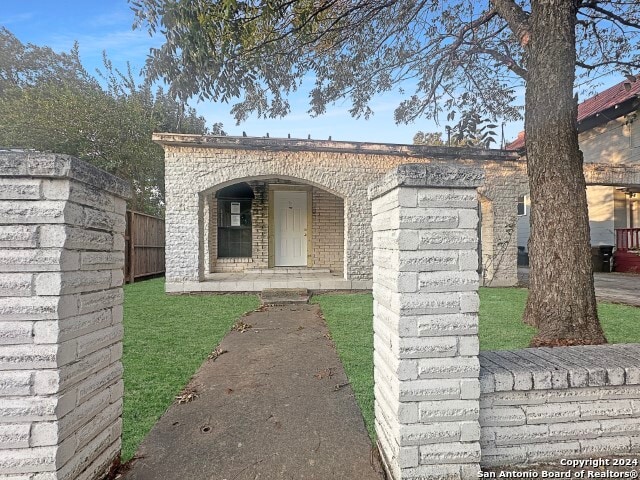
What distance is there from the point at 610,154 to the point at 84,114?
19.0 meters

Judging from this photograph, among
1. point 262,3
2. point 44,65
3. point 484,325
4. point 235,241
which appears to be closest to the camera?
point 262,3

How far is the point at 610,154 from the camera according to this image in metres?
11.5

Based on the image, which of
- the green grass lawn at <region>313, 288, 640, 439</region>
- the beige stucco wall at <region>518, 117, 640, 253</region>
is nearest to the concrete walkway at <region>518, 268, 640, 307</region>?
the green grass lawn at <region>313, 288, 640, 439</region>

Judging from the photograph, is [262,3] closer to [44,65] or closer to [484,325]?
[484,325]

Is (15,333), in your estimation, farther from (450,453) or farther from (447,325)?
(450,453)

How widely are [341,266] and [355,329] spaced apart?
5411 mm

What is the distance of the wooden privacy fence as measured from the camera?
9305 millimetres

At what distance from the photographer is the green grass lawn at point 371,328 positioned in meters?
2.99

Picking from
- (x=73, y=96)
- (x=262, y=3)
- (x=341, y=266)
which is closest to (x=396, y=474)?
(x=262, y=3)

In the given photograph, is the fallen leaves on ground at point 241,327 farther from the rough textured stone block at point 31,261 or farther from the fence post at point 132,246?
the fence post at point 132,246

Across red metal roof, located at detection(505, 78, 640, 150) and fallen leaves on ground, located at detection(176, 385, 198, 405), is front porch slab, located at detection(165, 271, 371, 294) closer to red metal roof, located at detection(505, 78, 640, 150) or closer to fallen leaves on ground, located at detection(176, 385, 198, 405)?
fallen leaves on ground, located at detection(176, 385, 198, 405)

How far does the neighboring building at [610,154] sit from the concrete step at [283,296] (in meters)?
8.79

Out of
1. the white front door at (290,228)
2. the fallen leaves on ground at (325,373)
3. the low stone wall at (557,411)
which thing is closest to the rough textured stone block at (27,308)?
the low stone wall at (557,411)

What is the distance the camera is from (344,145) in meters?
7.86
